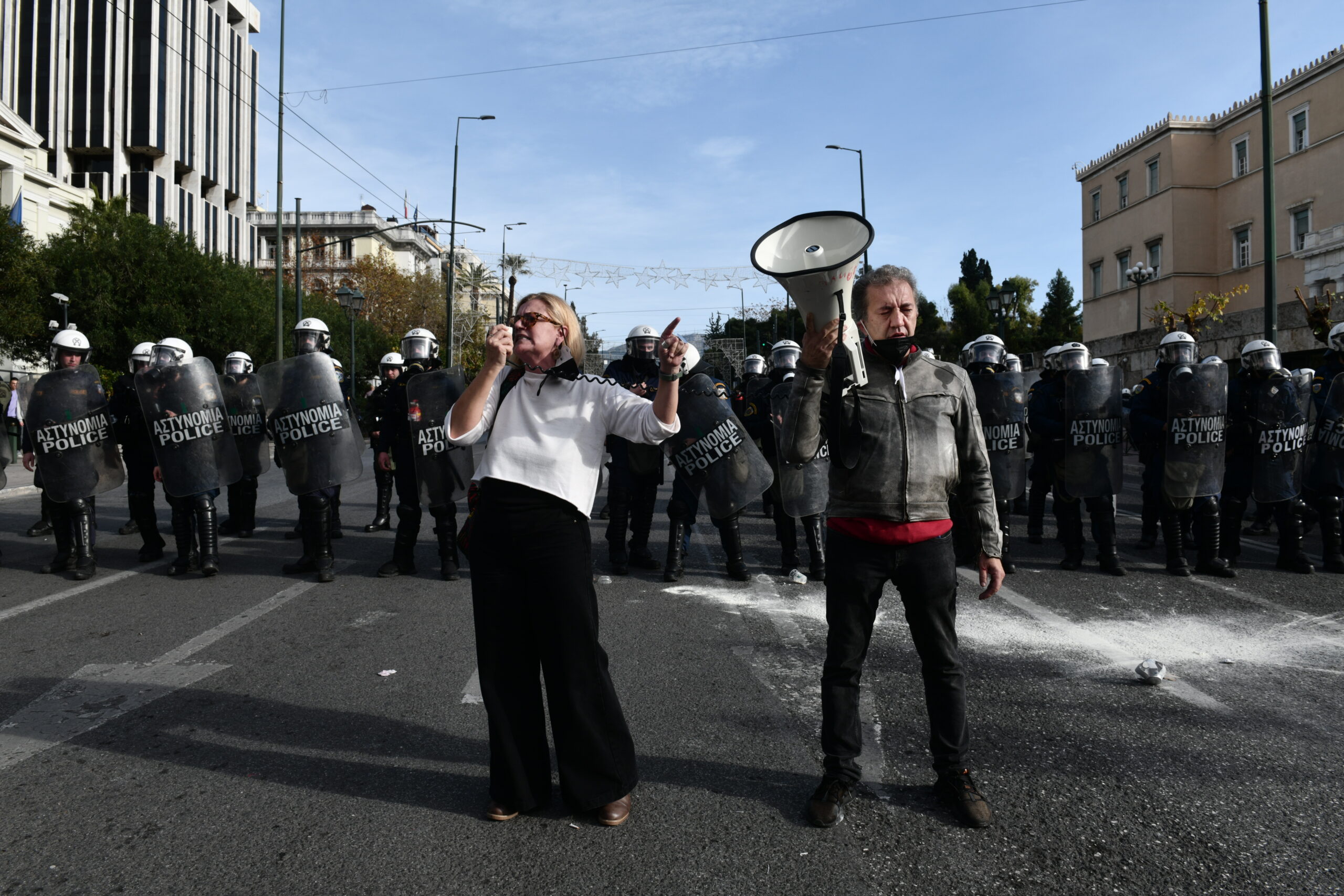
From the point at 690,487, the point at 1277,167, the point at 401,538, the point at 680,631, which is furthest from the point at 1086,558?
the point at 1277,167

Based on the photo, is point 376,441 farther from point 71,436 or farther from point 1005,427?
point 1005,427

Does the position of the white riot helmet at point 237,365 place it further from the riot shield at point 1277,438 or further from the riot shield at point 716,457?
the riot shield at point 1277,438

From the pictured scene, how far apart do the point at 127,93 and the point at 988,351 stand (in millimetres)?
64156

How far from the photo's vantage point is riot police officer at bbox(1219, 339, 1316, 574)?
26.0 feet

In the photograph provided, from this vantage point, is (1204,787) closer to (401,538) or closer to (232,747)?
(232,747)

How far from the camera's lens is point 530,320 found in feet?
10.5

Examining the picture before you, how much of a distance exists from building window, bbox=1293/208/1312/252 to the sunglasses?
46.7 metres

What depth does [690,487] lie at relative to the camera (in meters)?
7.70

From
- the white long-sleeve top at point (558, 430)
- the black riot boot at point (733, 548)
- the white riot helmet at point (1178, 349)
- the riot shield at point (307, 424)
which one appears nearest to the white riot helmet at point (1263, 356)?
the white riot helmet at point (1178, 349)

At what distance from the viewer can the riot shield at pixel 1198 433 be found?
775 cm

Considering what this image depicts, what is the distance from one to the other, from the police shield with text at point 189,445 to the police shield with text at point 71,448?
524 mm

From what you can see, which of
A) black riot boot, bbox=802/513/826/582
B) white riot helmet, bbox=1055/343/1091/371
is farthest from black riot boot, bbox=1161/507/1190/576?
black riot boot, bbox=802/513/826/582

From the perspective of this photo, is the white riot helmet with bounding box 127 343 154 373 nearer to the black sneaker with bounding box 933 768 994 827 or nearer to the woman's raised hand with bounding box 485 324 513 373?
the woman's raised hand with bounding box 485 324 513 373

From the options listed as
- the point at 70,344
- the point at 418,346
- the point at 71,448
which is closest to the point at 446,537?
the point at 418,346
